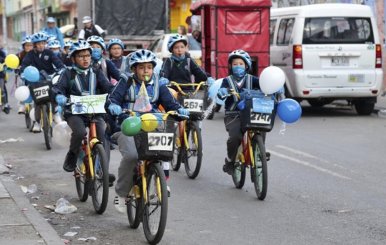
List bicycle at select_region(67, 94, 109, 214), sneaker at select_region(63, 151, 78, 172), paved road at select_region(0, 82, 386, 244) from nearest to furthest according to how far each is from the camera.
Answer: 1. paved road at select_region(0, 82, 386, 244)
2. bicycle at select_region(67, 94, 109, 214)
3. sneaker at select_region(63, 151, 78, 172)

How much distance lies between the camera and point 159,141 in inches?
272

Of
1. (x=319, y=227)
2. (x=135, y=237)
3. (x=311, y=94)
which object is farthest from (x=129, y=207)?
(x=311, y=94)

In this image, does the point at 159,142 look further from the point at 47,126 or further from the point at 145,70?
the point at 47,126

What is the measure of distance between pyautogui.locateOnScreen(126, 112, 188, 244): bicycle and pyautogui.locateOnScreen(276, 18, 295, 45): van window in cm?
1071

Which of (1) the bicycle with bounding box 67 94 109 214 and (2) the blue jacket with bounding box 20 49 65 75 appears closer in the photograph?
(1) the bicycle with bounding box 67 94 109 214

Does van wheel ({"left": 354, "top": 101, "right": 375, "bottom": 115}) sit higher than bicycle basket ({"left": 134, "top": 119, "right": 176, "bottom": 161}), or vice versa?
bicycle basket ({"left": 134, "top": 119, "right": 176, "bottom": 161})

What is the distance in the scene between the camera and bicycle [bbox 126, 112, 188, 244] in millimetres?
6827

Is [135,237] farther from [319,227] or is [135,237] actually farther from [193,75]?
[193,75]

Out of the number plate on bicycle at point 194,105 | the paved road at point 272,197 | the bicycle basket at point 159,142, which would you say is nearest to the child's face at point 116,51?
the paved road at point 272,197

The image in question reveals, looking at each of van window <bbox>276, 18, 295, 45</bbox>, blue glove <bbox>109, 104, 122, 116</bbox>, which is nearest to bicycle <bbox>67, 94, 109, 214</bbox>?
blue glove <bbox>109, 104, 122, 116</bbox>

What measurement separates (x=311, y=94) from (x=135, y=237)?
32.8ft

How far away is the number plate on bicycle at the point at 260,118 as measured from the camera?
885 cm

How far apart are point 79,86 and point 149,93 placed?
136cm

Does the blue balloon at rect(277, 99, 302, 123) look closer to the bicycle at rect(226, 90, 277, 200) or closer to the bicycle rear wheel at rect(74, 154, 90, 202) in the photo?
the bicycle at rect(226, 90, 277, 200)
